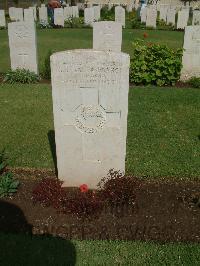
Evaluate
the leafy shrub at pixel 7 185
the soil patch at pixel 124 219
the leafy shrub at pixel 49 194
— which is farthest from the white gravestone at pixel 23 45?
the leafy shrub at pixel 49 194

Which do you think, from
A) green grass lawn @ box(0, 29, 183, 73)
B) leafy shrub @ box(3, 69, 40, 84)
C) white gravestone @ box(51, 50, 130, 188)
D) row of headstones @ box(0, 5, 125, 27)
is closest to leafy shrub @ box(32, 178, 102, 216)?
white gravestone @ box(51, 50, 130, 188)

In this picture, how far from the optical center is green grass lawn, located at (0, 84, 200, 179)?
5.82m

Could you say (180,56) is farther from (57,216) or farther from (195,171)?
(57,216)

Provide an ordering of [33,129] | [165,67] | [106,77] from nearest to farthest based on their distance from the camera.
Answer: [106,77] → [33,129] → [165,67]

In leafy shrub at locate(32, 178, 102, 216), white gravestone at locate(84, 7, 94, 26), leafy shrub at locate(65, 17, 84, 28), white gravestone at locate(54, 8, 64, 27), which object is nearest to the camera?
leafy shrub at locate(32, 178, 102, 216)

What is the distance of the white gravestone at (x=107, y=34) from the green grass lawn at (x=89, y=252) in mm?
8514

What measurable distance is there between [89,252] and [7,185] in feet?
5.31

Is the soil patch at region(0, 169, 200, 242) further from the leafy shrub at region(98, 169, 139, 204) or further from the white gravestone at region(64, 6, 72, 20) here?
the white gravestone at region(64, 6, 72, 20)

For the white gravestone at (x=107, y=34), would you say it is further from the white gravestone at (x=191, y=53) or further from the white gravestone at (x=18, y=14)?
the white gravestone at (x=18, y=14)

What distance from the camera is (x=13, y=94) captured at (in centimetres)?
957

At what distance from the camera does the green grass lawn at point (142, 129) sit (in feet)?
19.1

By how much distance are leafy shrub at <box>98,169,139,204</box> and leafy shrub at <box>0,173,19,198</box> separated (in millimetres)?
1189

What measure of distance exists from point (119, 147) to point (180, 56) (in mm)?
6743

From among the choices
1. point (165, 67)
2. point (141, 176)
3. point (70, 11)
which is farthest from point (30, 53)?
point (70, 11)
